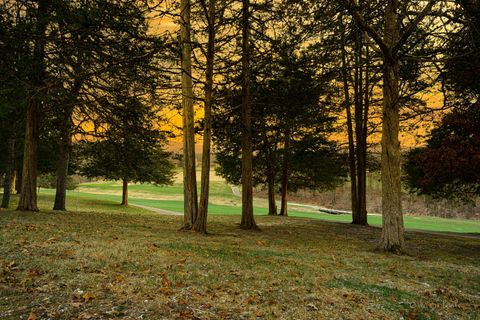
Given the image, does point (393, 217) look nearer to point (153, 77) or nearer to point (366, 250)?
point (366, 250)

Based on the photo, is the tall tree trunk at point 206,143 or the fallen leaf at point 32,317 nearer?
the fallen leaf at point 32,317

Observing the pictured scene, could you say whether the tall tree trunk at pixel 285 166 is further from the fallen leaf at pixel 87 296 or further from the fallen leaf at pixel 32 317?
the fallen leaf at pixel 32 317

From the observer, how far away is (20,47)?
1160 cm

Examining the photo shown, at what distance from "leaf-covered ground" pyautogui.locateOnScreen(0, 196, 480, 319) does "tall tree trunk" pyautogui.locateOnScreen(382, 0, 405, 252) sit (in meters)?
1.44

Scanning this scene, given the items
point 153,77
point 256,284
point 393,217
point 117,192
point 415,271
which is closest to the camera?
point 256,284

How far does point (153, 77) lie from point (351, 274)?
30.8 ft

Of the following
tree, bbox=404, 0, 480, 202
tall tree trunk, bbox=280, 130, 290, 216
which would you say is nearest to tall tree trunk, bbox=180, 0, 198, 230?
tree, bbox=404, 0, 480, 202

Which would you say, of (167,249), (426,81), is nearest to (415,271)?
(167,249)

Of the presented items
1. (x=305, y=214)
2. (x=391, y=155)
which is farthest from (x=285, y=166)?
(x=391, y=155)

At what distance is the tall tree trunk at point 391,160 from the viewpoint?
10570mm

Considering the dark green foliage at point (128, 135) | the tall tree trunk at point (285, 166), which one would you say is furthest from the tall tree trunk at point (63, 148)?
the tall tree trunk at point (285, 166)

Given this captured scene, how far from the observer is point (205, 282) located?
593 cm

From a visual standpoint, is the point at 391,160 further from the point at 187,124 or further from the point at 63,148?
the point at 63,148

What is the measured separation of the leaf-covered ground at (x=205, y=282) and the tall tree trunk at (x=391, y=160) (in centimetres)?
144
